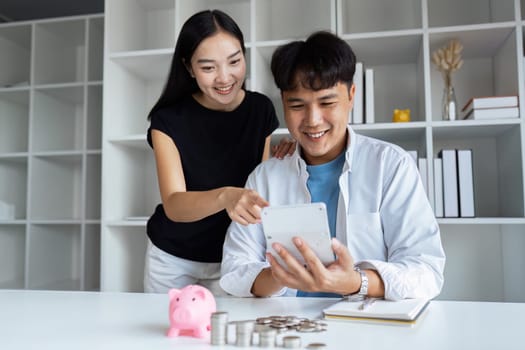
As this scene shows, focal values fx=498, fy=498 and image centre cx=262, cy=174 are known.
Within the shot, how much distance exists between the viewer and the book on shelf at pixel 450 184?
205cm

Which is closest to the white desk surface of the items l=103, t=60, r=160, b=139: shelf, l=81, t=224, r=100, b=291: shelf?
l=103, t=60, r=160, b=139: shelf

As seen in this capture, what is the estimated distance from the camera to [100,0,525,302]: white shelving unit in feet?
6.86

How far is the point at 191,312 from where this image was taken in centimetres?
76

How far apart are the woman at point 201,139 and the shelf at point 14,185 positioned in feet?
6.61

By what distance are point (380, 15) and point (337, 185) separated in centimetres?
147

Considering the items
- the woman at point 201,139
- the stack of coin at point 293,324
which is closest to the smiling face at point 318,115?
the woman at point 201,139

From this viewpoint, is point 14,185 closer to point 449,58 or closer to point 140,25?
point 140,25

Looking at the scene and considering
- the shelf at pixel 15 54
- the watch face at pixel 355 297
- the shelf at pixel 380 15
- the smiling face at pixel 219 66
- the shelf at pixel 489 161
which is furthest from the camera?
the shelf at pixel 15 54

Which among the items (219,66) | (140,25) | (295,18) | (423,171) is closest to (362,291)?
(219,66)

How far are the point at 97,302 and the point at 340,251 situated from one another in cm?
55

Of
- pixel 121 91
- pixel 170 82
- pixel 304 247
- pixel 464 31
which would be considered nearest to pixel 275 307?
pixel 304 247

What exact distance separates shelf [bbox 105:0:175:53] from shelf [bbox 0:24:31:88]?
861 mm

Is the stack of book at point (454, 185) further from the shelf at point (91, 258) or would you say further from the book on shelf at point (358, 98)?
the shelf at point (91, 258)

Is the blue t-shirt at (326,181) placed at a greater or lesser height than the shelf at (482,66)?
lesser
